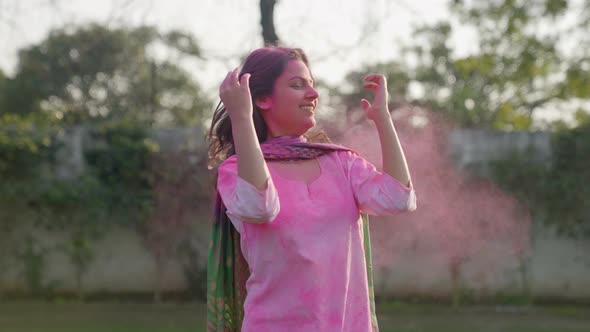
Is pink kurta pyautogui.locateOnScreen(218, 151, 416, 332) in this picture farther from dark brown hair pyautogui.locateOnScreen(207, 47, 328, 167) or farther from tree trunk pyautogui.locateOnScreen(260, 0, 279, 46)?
tree trunk pyautogui.locateOnScreen(260, 0, 279, 46)

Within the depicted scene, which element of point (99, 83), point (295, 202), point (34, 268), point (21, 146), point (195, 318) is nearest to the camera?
point (295, 202)

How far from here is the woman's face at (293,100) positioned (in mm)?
2148

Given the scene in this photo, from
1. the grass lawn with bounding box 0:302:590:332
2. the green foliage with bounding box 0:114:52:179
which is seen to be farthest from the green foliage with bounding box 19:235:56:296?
the green foliage with bounding box 0:114:52:179

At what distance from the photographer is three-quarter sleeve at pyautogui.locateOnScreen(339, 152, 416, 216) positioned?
78.7 inches

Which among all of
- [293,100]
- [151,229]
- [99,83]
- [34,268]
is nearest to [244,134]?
[293,100]

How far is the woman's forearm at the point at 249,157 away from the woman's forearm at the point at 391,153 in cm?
33

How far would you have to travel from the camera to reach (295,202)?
6.53 feet

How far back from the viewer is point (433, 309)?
9758 mm

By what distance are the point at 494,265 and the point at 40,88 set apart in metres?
17.6

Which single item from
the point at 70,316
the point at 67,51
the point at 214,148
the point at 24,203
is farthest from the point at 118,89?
the point at 214,148

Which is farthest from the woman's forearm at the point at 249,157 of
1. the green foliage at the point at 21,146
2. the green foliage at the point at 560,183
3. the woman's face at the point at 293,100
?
the green foliage at the point at 21,146

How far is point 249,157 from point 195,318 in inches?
289

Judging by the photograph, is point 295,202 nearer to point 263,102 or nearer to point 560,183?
point 263,102

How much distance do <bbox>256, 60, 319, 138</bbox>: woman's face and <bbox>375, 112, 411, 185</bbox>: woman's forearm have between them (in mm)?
198
